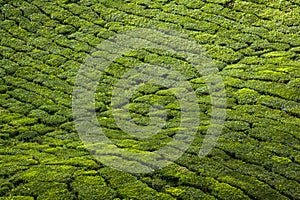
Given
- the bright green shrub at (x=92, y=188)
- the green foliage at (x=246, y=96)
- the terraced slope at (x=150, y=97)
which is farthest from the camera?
the green foliage at (x=246, y=96)

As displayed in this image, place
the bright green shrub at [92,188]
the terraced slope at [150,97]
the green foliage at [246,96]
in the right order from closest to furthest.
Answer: the bright green shrub at [92,188] < the terraced slope at [150,97] < the green foliage at [246,96]

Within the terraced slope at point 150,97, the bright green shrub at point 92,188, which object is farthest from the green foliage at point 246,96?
the bright green shrub at point 92,188

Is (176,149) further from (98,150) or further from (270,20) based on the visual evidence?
(270,20)

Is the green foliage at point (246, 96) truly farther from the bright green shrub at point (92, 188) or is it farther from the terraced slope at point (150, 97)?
the bright green shrub at point (92, 188)

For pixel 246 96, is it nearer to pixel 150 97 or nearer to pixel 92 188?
pixel 150 97

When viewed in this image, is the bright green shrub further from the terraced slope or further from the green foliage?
the green foliage

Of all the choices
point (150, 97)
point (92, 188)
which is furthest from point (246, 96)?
point (92, 188)

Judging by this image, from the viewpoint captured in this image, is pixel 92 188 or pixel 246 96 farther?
pixel 246 96

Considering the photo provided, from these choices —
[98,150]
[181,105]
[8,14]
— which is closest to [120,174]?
[98,150]

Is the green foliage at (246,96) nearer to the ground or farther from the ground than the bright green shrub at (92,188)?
farther from the ground
